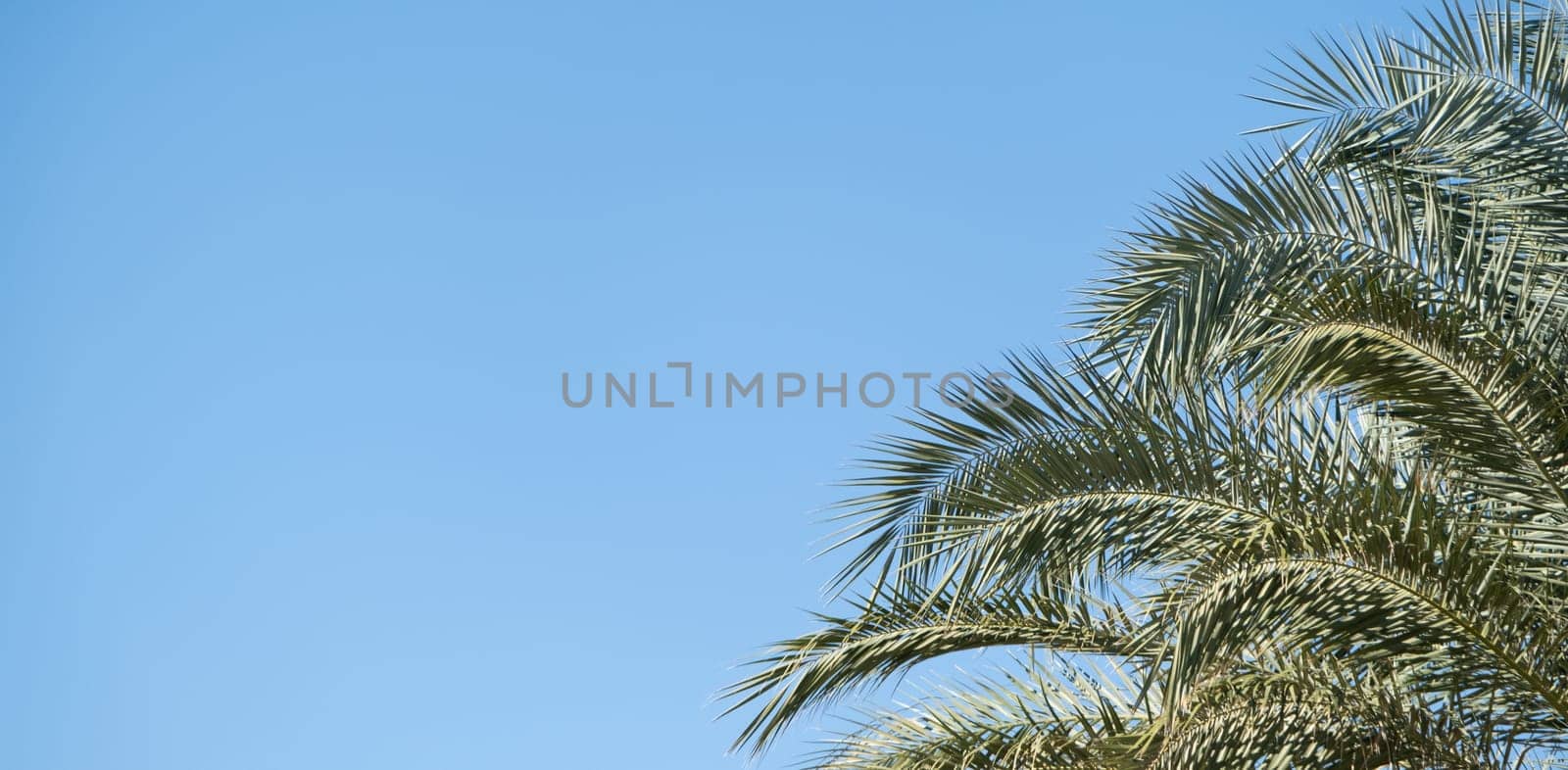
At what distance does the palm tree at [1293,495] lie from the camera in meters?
5.23

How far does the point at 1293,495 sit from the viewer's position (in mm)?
5445

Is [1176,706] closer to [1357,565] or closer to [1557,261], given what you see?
[1357,565]

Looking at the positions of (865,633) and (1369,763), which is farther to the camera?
(865,633)

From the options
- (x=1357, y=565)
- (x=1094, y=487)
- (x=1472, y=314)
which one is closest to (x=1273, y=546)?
(x=1357, y=565)

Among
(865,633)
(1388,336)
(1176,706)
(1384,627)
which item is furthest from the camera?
(865,633)

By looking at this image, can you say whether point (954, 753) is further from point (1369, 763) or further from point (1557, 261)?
point (1557, 261)

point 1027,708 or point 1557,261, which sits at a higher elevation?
point 1557,261

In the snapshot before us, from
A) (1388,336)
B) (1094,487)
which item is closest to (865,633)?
(1094,487)

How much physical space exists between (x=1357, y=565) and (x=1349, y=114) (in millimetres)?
2739

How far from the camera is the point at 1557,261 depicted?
5973 mm

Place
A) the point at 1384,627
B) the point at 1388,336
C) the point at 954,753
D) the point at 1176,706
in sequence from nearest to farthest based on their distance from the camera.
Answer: the point at 1176,706 → the point at 1384,627 → the point at 1388,336 → the point at 954,753

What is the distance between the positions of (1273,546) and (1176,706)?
31.6 inches

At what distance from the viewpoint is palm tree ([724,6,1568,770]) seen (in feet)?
17.1

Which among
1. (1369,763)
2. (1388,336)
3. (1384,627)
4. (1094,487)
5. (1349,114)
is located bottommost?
(1369,763)
